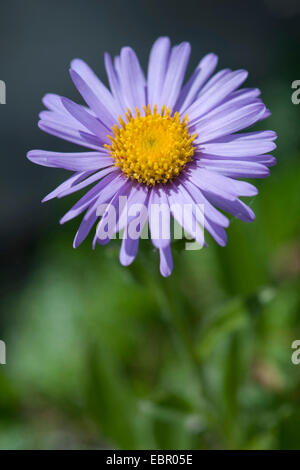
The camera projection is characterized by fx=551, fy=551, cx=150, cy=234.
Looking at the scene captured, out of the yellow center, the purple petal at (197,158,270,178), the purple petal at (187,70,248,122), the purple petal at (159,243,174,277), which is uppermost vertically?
the purple petal at (187,70,248,122)

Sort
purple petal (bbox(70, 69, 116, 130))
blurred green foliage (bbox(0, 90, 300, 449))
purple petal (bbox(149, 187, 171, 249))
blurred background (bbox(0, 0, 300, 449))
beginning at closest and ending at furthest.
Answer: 1. purple petal (bbox(149, 187, 171, 249))
2. purple petal (bbox(70, 69, 116, 130))
3. blurred green foliage (bbox(0, 90, 300, 449))
4. blurred background (bbox(0, 0, 300, 449))

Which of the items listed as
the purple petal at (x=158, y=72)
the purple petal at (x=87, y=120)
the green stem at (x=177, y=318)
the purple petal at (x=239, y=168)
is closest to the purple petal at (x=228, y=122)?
the purple petal at (x=239, y=168)

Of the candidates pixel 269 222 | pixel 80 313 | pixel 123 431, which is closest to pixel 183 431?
pixel 123 431

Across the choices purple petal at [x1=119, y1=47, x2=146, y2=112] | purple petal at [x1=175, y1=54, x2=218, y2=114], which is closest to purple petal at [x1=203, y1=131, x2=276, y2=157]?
purple petal at [x1=175, y1=54, x2=218, y2=114]

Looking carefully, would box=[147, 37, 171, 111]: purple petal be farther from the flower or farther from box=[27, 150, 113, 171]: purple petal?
box=[27, 150, 113, 171]: purple petal

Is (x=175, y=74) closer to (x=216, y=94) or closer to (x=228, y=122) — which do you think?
(x=216, y=94)

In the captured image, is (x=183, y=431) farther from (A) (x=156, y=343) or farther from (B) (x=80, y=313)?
(B) (x=80, y=313)

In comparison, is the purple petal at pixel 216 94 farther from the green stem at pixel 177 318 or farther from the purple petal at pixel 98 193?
the green stem at pixel 177 318

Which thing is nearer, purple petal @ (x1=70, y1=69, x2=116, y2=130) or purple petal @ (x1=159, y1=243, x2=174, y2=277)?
purple petal @ (x1=159, y1=243, x2=174, y2=277)

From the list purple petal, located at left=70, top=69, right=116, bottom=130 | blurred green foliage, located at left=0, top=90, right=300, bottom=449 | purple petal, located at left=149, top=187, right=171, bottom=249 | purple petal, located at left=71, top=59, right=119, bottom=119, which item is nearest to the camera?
purple petal, located at left=149, top=187, right=171, bottom=249
